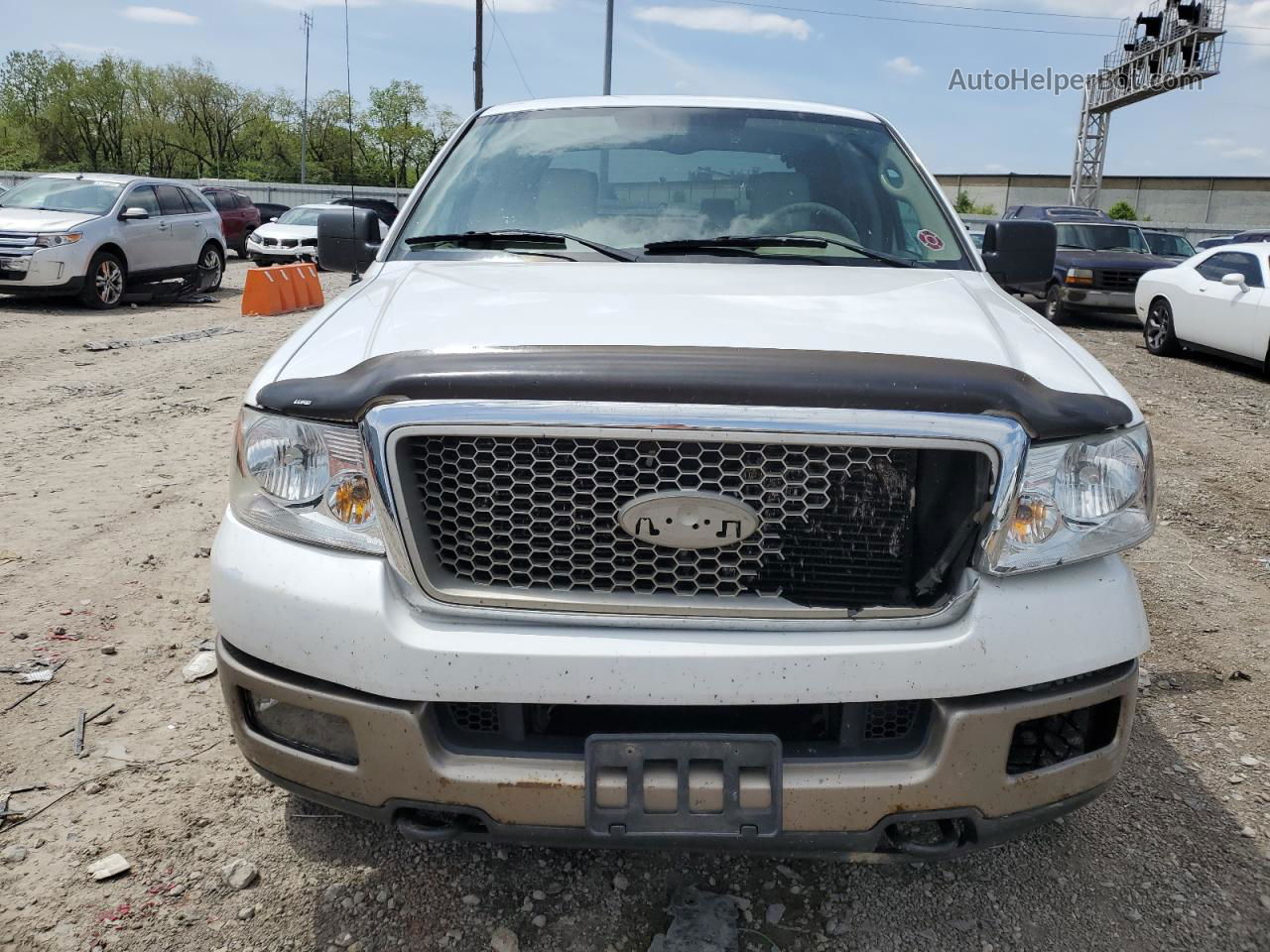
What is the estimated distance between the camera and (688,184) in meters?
3.27

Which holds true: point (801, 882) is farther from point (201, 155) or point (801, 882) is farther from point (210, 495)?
point (201, 155)

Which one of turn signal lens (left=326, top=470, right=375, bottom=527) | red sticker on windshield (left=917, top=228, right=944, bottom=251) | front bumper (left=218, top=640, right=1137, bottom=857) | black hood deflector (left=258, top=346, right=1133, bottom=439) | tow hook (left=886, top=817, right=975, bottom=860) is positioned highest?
red sticker on windshield (left=917, top=228, right=944, bottom=251)

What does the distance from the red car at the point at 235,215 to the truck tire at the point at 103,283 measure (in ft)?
36.6

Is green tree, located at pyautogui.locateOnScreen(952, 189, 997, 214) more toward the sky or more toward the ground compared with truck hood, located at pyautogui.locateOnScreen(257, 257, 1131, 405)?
more toward the sky

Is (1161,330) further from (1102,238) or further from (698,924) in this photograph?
(698,924)

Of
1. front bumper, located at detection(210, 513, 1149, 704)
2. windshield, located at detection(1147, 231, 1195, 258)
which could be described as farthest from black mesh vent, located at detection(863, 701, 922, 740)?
windshield, located at detection(1147, 231, 1195, 258)

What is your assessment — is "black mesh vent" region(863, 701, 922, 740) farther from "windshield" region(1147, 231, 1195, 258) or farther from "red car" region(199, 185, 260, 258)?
"red car" region(199, 185, 260, 258)

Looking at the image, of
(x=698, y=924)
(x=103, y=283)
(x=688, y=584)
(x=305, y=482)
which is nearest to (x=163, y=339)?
(x=103, y=283)

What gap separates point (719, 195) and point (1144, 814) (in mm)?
2181

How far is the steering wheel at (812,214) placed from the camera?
3141 millimetres

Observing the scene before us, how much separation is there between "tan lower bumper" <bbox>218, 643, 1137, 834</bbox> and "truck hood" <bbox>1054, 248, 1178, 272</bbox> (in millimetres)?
14391

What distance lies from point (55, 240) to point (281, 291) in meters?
2.74

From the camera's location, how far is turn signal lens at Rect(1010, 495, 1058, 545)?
6.08ft

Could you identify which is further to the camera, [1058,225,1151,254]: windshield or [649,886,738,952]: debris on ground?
[1058,225,1151,254]: windshield
